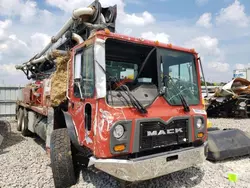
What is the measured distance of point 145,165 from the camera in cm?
309

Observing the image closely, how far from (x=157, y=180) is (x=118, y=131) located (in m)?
1.47

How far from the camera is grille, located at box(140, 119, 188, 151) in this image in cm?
328

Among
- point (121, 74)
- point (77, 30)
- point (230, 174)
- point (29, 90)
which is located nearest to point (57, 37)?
point (77, 30)

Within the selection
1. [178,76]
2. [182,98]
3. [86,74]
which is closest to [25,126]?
[86,74]

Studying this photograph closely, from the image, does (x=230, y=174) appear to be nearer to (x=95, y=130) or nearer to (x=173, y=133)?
(x=173, y=133)

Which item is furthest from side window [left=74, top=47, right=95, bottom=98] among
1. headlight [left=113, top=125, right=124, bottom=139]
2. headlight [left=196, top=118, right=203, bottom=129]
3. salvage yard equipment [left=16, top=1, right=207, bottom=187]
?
headlight [left=196, top=118, right=203, bottom=129]

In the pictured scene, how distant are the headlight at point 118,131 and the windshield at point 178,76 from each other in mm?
988

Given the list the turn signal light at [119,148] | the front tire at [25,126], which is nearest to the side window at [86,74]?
the turn signal light at [119,148]

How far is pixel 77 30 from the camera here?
17.0 feet

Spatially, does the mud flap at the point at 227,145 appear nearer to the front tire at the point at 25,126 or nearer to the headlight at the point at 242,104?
→ the front tire at the point at 25,126

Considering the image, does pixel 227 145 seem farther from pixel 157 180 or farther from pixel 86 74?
pixel 86 74

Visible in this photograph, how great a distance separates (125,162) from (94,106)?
866mm

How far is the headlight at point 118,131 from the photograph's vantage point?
3078 mm

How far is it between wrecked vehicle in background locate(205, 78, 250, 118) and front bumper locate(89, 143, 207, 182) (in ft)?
32.4
